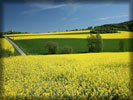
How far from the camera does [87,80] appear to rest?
5395mm

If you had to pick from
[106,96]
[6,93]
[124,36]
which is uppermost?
[124,36]

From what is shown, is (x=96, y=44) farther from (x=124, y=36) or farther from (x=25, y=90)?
(x=25, y=90)

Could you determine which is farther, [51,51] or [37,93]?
[51,51]

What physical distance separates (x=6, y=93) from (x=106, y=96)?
297 centimetres

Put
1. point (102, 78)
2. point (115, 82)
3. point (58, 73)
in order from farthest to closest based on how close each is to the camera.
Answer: point (58, 73)
point (102, 78)
point (115, 82)

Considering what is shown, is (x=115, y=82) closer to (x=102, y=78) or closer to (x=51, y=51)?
(x=102, y=78)

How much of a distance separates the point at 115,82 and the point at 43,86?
263cm

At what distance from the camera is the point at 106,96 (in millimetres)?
4043

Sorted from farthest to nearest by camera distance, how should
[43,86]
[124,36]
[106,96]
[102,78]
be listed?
1. [124,36]
2. [102,78]
3. [43,86]
4. [106,96]

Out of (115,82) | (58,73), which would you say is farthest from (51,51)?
(115,82)

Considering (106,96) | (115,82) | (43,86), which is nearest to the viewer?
(106,96)

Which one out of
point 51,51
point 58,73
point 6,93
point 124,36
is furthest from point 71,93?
point 124,36

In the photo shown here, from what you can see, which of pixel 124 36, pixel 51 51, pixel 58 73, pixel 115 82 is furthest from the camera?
pixel 124 36

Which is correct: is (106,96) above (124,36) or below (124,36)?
below
